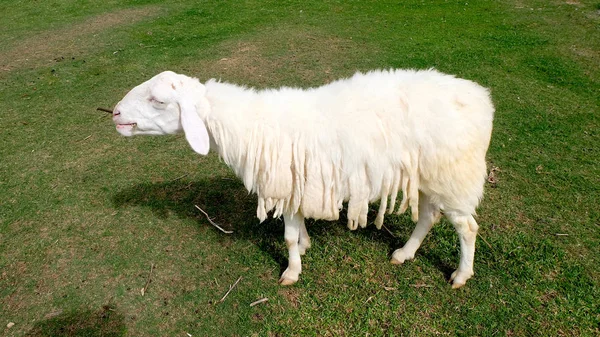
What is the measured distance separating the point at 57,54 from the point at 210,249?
6257 millimetres

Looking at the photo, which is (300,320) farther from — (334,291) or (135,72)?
(135,72)

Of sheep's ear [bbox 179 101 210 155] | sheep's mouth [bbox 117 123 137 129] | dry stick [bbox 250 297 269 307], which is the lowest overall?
dry stick [bbox 250 297 269 307]

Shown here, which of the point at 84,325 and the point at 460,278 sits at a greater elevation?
the point at 460,278

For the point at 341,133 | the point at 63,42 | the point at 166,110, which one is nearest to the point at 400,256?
the point at 341,133

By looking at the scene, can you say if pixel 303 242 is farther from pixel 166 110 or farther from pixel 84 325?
pixel 84 325

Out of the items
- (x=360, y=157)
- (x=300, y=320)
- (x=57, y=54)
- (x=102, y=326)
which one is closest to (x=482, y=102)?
(x=360, y=157)

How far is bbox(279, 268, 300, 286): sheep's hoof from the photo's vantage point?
3.24 m

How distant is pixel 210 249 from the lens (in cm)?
361

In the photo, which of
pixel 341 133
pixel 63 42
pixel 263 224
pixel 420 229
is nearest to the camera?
pixel 341 133

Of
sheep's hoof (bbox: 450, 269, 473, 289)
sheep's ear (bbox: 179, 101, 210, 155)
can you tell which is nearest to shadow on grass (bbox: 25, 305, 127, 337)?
sheep's ear (bbox: 179, 101, 210, 155)

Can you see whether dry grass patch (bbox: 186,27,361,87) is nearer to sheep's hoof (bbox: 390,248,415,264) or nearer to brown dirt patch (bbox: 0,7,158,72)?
brown dirt patch (bbox: 0,7,158,72)

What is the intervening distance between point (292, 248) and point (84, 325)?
5.46 ft

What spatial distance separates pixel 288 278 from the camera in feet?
10.6

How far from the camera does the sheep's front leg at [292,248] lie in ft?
9.89
